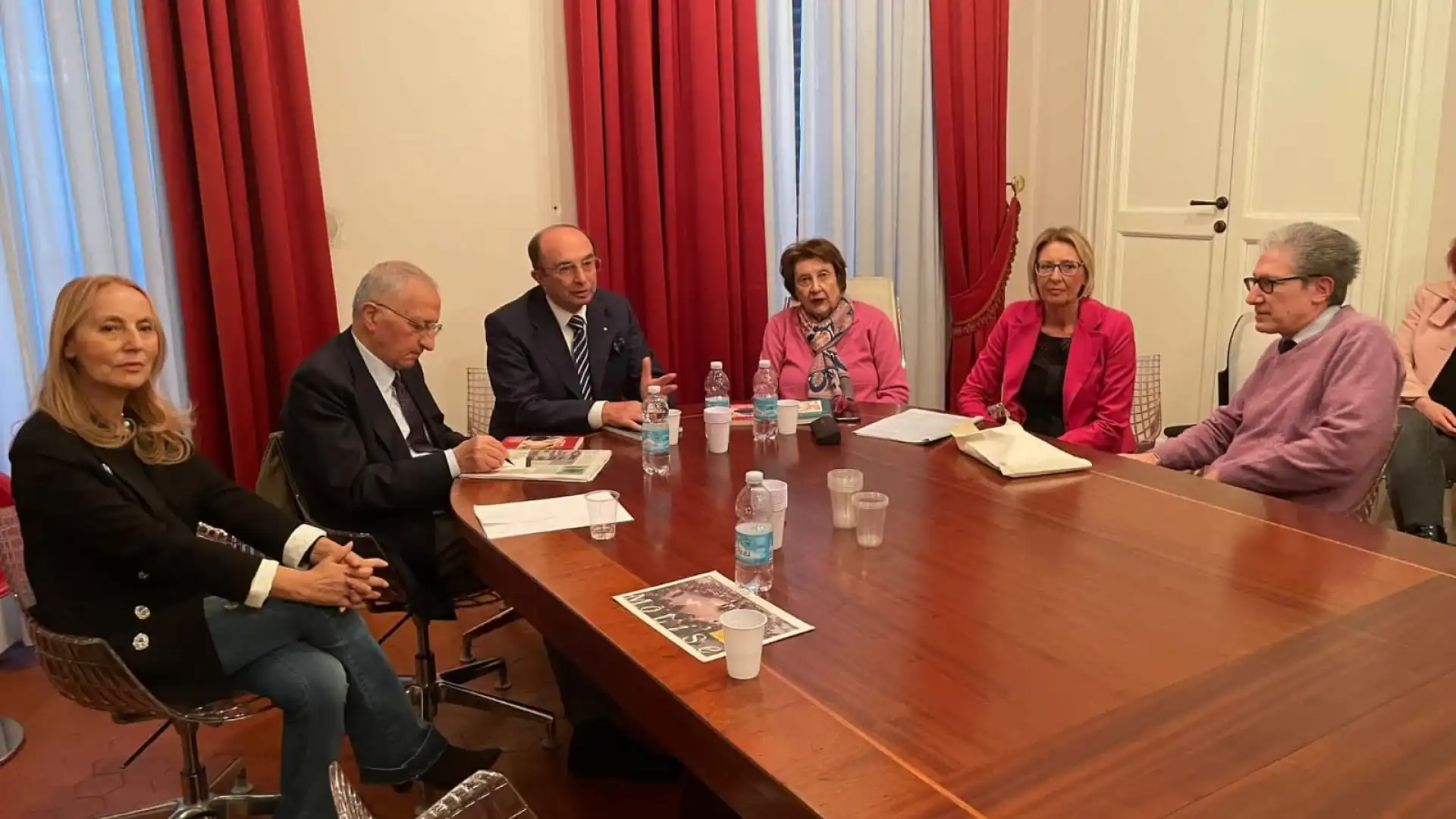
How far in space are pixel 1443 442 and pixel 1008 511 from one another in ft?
6.75

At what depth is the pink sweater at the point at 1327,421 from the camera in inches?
88.2

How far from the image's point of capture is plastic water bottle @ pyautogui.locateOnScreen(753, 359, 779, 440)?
2670mm

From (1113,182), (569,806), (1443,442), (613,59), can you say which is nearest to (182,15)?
(613,59)

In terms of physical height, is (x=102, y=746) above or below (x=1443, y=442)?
below

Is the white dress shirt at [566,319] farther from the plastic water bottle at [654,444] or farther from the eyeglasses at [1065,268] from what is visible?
the eyeglasses at [1065,268]

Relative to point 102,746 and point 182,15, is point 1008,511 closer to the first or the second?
point 102,746

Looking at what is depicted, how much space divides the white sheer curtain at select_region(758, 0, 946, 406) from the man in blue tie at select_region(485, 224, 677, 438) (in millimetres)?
1321

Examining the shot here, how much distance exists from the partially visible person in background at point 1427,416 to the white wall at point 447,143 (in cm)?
279

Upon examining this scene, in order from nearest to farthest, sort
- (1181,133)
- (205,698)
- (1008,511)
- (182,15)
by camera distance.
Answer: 1. (205,698)
2. (1008,511)
3. (182,15)
4. (1181,133)

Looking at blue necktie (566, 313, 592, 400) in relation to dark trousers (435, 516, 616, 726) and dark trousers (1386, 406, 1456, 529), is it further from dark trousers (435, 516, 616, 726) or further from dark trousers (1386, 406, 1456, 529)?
dark trousers (1386, 406, 1456, 529)

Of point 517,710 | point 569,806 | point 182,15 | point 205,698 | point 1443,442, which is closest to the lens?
point 205,698

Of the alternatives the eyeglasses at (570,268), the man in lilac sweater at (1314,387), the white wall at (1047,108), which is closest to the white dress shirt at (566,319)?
the eyeglasses at (570,268)

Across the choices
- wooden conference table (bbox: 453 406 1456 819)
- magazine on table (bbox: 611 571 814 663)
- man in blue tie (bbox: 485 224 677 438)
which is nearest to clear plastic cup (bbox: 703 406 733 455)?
wooden conference table (bbox: 453 406 1456 819)

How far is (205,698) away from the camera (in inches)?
76.2
